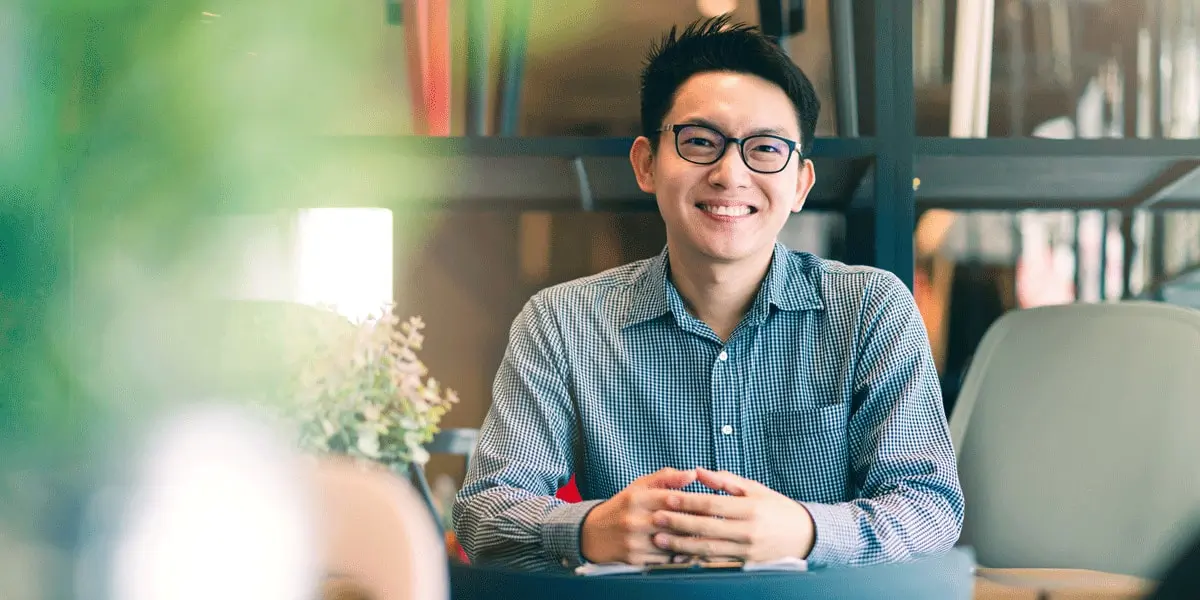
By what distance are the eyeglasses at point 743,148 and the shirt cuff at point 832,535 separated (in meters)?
0.46

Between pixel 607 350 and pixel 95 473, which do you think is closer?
Result: pixel 95 473

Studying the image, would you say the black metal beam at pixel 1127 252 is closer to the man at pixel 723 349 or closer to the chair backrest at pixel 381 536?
the man at pixel 723 349

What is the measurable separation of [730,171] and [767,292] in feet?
0.58

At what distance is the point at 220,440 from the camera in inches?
8.8

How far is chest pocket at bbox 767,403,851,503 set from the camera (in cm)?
127

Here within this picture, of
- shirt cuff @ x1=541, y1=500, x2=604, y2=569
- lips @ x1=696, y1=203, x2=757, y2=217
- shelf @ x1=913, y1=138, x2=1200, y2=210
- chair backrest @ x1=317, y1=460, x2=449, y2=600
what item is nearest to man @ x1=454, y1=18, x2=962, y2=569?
lips @ x1=696, y1=203, x2=757, y2=217

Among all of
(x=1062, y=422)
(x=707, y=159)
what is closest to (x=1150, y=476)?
(x=1062, y=422)

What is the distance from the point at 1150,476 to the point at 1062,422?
13 cm

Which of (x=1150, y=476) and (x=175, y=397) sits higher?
(x=175, y=397)

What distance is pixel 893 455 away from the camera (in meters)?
1.17

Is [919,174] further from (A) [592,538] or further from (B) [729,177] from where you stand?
(A) [592,538]

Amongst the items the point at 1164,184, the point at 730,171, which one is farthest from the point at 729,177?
A: the point at 1164,184

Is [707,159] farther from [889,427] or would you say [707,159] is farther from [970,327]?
[970,327]

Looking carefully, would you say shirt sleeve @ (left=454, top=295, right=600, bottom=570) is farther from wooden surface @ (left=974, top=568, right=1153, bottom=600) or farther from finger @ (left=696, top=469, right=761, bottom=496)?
wooden surface @ (left=974, top=568, right=1153, bottom=600)
